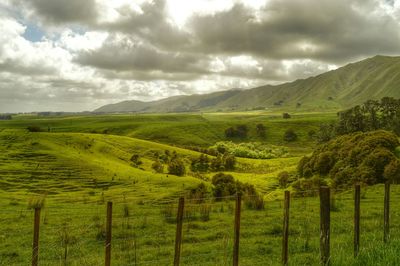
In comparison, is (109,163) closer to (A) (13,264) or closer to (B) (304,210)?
(B) (304,210)

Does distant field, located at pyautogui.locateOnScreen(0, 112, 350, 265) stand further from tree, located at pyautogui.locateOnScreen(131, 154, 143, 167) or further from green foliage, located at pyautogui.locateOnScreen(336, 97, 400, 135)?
green foliage, located at pyautogui.locateOnScreen(336, 97, 400, 135)

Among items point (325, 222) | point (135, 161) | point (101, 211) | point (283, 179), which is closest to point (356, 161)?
point (283, 179)

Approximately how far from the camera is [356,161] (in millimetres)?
48000

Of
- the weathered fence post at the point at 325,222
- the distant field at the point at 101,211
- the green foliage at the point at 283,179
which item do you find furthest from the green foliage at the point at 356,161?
the weathered fence post at the point at 325,222

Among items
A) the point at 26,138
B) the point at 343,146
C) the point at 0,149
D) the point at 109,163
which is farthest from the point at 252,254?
the point at 26,138

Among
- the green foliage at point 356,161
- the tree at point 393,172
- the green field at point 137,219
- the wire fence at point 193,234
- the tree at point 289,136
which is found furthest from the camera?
the tree at point 289,136

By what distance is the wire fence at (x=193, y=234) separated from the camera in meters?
17.3

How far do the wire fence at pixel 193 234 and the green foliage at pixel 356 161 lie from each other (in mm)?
9406

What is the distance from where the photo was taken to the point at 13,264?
17.9 metres

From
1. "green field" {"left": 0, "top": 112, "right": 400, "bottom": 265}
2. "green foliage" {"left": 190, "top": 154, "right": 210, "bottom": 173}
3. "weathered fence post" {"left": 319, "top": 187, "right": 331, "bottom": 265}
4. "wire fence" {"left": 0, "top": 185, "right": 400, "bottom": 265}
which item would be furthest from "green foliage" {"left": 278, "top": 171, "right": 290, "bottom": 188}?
"weathered fence post" {"left": 319, "top": 187, "right": 331, "bottom": 265}

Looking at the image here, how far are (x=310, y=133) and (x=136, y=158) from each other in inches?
5511

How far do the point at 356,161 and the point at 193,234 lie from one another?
31.9m

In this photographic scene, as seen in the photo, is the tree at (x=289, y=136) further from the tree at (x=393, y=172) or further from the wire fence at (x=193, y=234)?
the wire fence at (x=193, y=234)

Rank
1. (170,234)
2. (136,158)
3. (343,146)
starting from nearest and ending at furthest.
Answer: (170,234)
(343,146)
(136,158)
